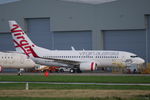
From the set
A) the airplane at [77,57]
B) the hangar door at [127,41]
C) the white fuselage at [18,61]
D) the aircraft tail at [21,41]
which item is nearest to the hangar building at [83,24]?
the hangar door at [127,41]

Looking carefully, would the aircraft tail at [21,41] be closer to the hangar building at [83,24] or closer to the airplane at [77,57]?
the airplane at [77,57]

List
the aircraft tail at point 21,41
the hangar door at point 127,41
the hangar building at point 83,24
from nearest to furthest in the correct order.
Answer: the aircraft tail at point 21,41 < the hangar building at point 83,24 < the hangar door at point 127,41

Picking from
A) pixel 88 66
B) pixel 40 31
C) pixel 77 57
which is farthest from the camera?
pixel 40 31

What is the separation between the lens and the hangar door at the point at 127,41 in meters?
74.8

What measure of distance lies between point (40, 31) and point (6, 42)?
6.41 metres

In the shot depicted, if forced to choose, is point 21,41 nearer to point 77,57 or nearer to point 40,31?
point 77,57

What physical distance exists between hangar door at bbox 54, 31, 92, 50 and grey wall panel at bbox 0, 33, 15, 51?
835 centimetres

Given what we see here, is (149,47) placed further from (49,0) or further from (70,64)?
(49,0)

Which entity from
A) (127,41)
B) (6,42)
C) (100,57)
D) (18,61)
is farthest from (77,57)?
(6,42)

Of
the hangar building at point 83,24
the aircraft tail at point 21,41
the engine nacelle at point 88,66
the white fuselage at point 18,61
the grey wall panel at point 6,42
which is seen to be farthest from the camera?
the grey wall panel at point 6,42

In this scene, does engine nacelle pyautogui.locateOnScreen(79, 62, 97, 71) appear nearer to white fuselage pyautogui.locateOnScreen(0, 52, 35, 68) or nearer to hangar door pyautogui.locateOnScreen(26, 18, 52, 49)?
white fuselage pyautogui.locateOnScreen(0, 52, 35, 68)

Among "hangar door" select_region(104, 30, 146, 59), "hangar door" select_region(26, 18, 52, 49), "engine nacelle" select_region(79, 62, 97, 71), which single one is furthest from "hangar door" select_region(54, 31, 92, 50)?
"engine nacelle" select_region(79, 62, 97, 71)

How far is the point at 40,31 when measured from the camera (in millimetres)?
84438

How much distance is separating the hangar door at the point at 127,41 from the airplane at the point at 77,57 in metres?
7.69
